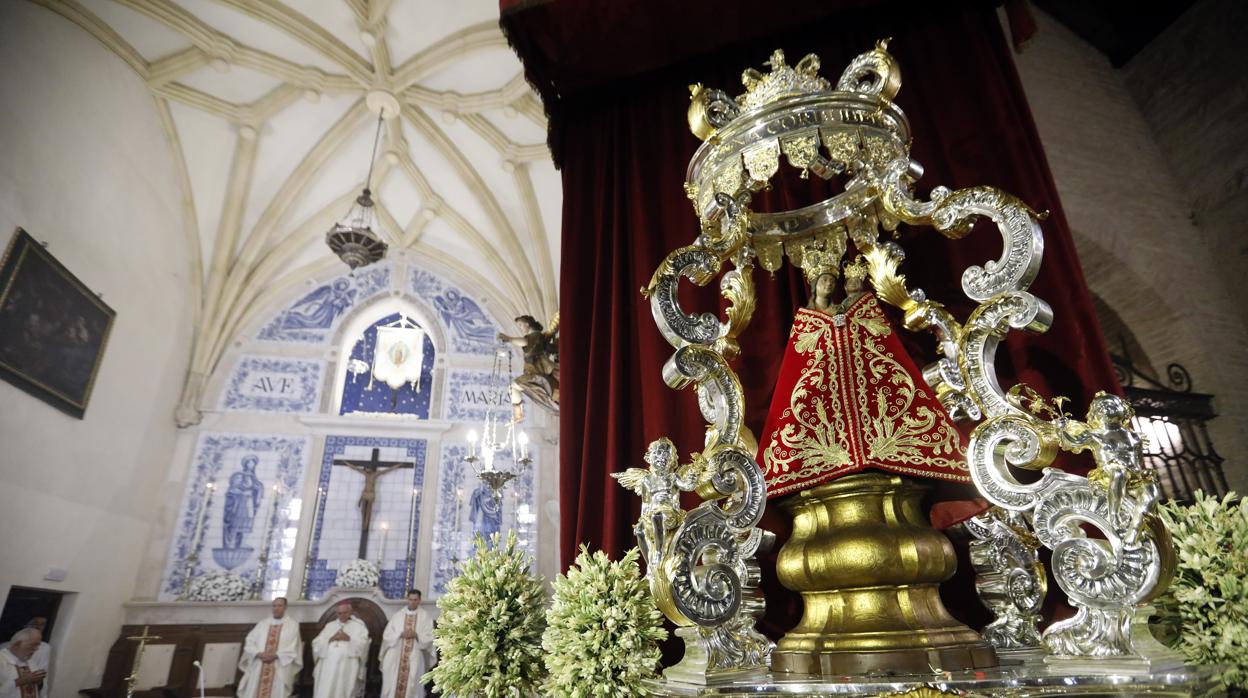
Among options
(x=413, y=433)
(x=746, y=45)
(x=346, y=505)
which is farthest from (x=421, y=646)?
(x=746, y=45)

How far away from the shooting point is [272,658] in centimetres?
710

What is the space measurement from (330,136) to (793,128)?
7814 millimetres

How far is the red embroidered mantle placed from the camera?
1.85m

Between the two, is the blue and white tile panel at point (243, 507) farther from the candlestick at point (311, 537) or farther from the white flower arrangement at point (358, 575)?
the white flower arrangement at point (358, 575)

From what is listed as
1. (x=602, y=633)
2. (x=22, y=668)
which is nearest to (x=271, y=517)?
(x=22, y=668)

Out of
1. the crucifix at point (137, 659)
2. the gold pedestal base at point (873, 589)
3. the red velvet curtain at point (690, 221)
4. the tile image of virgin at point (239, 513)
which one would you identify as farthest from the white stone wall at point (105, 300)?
the gold pedestal base at point (873, 589)

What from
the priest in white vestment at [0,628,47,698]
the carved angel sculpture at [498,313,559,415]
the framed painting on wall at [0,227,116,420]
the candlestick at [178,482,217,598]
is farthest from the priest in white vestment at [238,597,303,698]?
the carved angel sculpture at [498,313,559,415]

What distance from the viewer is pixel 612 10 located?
10.3 ft

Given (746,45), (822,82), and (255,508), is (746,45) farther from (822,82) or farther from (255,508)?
(255,508)

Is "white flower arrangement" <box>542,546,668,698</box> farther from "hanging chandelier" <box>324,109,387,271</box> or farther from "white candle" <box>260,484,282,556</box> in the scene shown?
"white candle" <box>260,484,282,556</box>

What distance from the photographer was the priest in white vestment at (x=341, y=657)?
7.13 meters

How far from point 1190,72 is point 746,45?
195 inches

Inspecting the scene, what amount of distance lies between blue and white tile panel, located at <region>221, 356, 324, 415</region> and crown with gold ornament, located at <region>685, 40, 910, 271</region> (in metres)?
8.28

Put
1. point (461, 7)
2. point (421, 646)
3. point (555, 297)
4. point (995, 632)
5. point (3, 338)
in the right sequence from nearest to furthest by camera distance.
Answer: point (995, 632) → point (3, 338) → point (461, 7) → point (421, 646) → point (555, 297)
